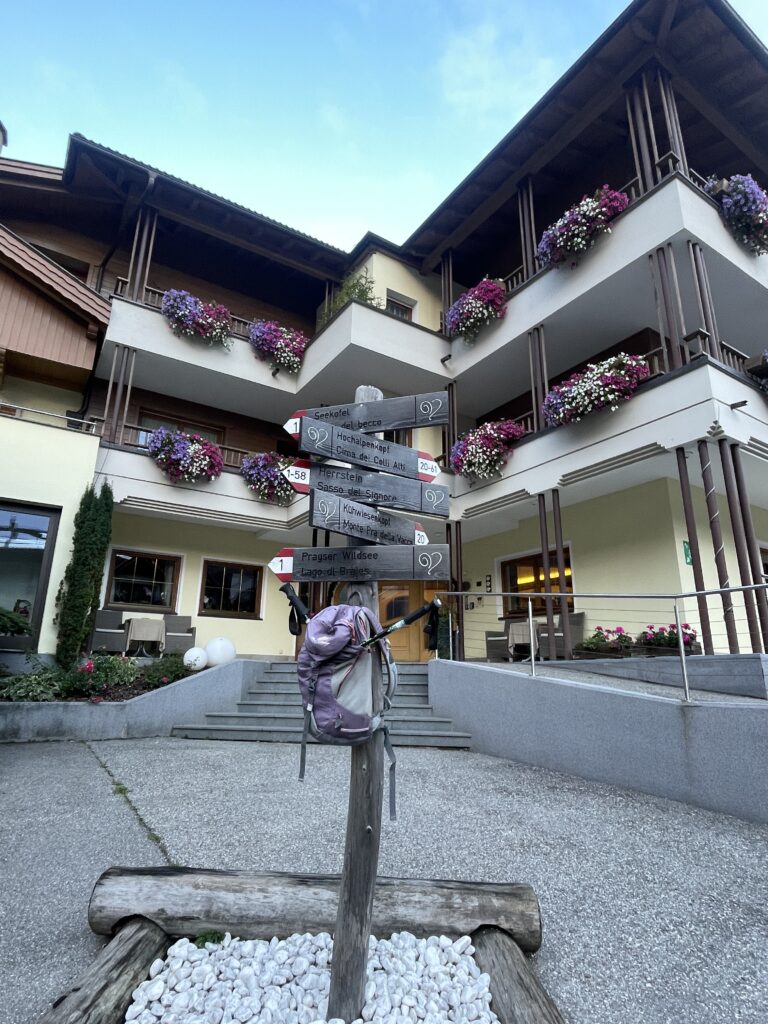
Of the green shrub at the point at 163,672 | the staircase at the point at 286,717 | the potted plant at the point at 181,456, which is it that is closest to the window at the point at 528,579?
the staircase at the point at 286,717

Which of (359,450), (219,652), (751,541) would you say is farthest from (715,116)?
(219,652)

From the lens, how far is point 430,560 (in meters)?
2.50

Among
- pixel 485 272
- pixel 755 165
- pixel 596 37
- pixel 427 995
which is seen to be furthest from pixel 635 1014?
pixel 485 272

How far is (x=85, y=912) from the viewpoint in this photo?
2713 mm

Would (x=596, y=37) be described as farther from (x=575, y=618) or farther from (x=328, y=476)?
(x=328, y=476)

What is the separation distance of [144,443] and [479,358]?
7171 mm

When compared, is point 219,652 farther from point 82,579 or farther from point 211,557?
point 211,557

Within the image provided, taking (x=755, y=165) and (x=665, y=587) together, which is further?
(x=755, y=165)

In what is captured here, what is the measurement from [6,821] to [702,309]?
9208 mm

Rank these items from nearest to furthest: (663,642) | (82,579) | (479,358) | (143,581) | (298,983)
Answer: (298,983) → (663,642) → (82,579) → (479,358) → (143,581)

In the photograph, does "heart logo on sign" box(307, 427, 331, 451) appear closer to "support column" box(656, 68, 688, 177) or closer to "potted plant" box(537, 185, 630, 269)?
"potted plant" box(537, 185, 630, 269)

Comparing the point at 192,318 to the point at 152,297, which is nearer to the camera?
the point at 192,318

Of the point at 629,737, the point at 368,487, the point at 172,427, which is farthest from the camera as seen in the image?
the point at 172,427

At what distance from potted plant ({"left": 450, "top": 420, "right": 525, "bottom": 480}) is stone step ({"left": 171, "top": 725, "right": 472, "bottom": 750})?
15.4 ft
